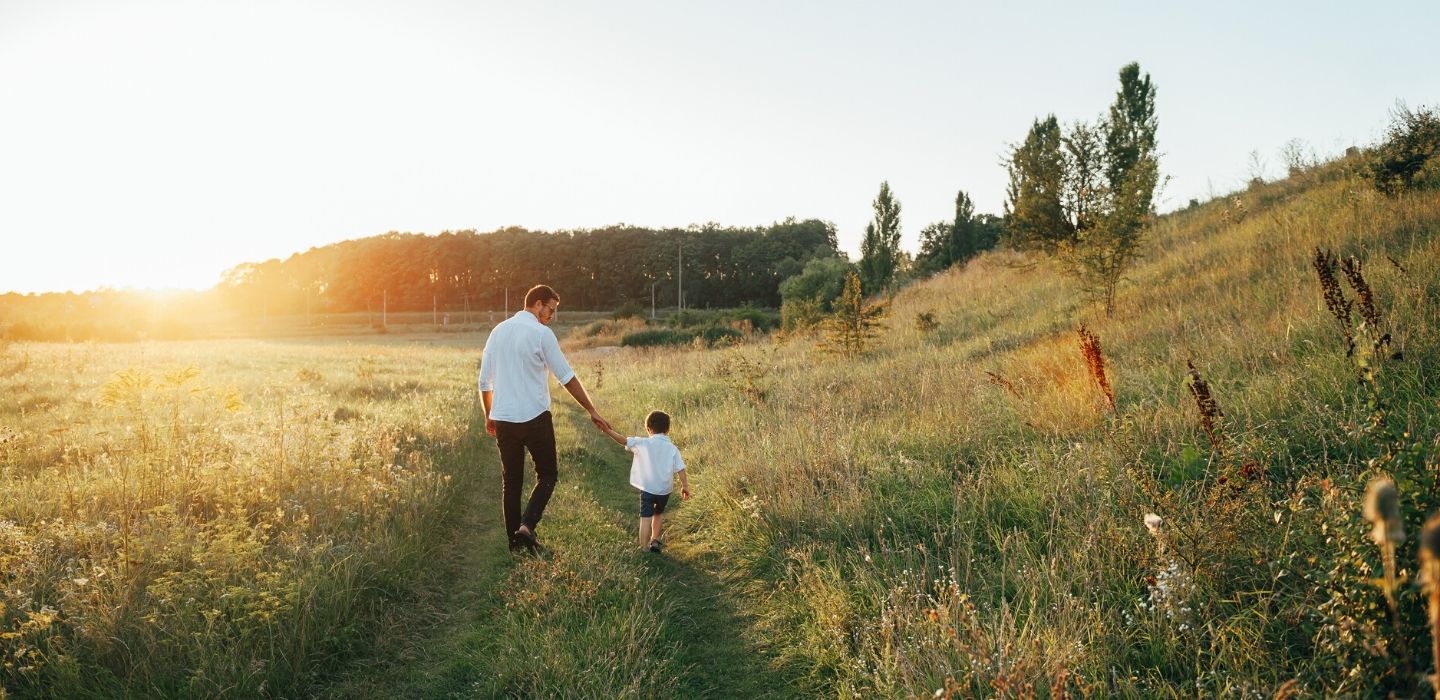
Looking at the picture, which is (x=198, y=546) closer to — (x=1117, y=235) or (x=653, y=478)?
(x=653, y=478)

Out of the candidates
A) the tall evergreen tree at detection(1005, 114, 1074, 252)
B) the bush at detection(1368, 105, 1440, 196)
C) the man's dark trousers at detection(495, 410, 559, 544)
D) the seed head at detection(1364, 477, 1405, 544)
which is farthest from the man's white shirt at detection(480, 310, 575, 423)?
the tall evergreen tree at detection(1005, 114, 1074, 252)

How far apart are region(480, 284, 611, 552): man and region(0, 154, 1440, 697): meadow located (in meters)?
0.51

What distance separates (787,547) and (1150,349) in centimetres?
580

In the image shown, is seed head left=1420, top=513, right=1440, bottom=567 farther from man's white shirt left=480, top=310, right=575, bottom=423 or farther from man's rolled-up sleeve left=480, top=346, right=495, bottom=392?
man's rolled-up sleeve left=480, top=346, right=495, bottom=392

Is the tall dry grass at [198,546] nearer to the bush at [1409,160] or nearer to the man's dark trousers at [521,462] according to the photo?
the man's dark trousers at [521,462]

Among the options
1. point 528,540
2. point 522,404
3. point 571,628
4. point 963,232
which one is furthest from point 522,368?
point 963,232

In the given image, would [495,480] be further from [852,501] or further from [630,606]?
[852,501]

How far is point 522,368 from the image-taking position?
619cm

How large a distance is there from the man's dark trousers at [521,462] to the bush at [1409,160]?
14.4 metres

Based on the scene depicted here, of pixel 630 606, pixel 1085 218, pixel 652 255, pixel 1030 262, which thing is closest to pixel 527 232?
pixel 652 255

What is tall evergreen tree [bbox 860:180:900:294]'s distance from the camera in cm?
3519

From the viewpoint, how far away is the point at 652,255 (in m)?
95.6

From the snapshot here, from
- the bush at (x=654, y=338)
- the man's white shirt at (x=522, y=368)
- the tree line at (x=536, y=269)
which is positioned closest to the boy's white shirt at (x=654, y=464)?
the man's white shirt at (x=522, y=368)

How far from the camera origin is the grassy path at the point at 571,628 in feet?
13.4
